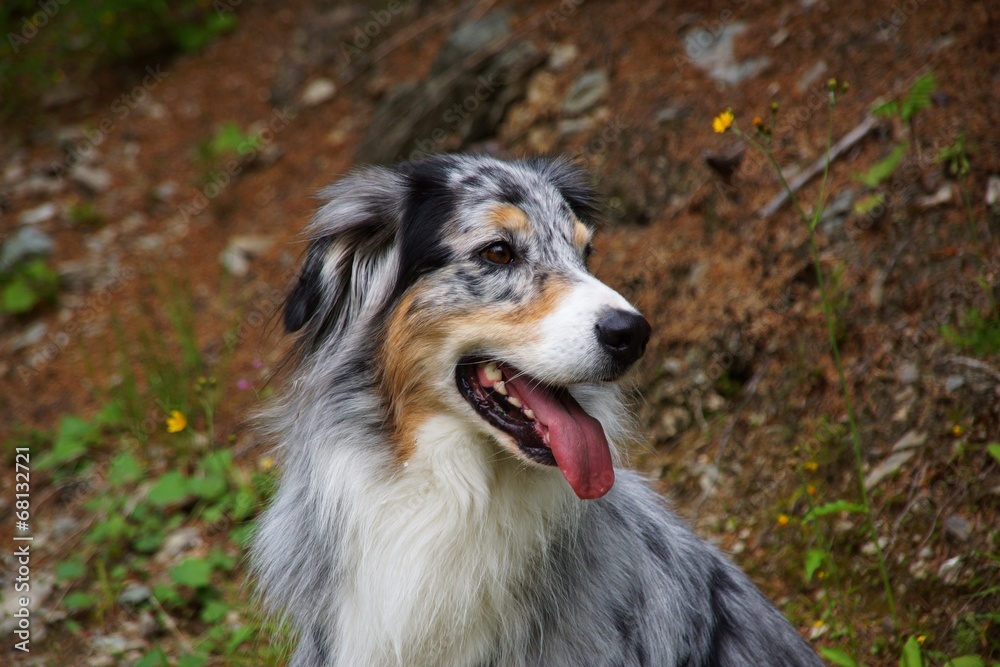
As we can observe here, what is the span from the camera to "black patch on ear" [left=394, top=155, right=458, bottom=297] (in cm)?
275

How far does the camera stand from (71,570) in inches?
171

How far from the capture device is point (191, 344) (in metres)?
5.50

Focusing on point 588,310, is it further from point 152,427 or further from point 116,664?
point 152,427

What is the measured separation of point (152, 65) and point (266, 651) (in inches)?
284

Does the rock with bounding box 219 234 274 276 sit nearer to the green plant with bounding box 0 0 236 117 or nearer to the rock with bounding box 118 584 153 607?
the green plant with bounding box 0 0 236 117

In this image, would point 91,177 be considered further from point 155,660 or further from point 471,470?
point 471,470

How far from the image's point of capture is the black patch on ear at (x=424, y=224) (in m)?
2.75

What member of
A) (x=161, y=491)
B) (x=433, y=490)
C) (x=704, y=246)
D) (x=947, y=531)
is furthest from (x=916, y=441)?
(x=161, y=491)

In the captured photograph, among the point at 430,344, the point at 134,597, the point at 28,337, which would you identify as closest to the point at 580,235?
the point at 430,344

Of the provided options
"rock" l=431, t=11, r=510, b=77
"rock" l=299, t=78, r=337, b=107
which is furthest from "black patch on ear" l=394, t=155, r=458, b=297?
Answer: "rock" l=299, t=78, r=337, b=107

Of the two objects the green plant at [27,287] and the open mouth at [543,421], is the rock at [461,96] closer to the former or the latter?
the green plant at [27,287]

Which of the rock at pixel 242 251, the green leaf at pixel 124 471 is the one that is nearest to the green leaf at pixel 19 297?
the rock at pixel 242 251

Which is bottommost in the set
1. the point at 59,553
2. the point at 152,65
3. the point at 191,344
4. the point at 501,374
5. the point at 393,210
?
the point at 59,553

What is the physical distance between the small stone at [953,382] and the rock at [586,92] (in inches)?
131
